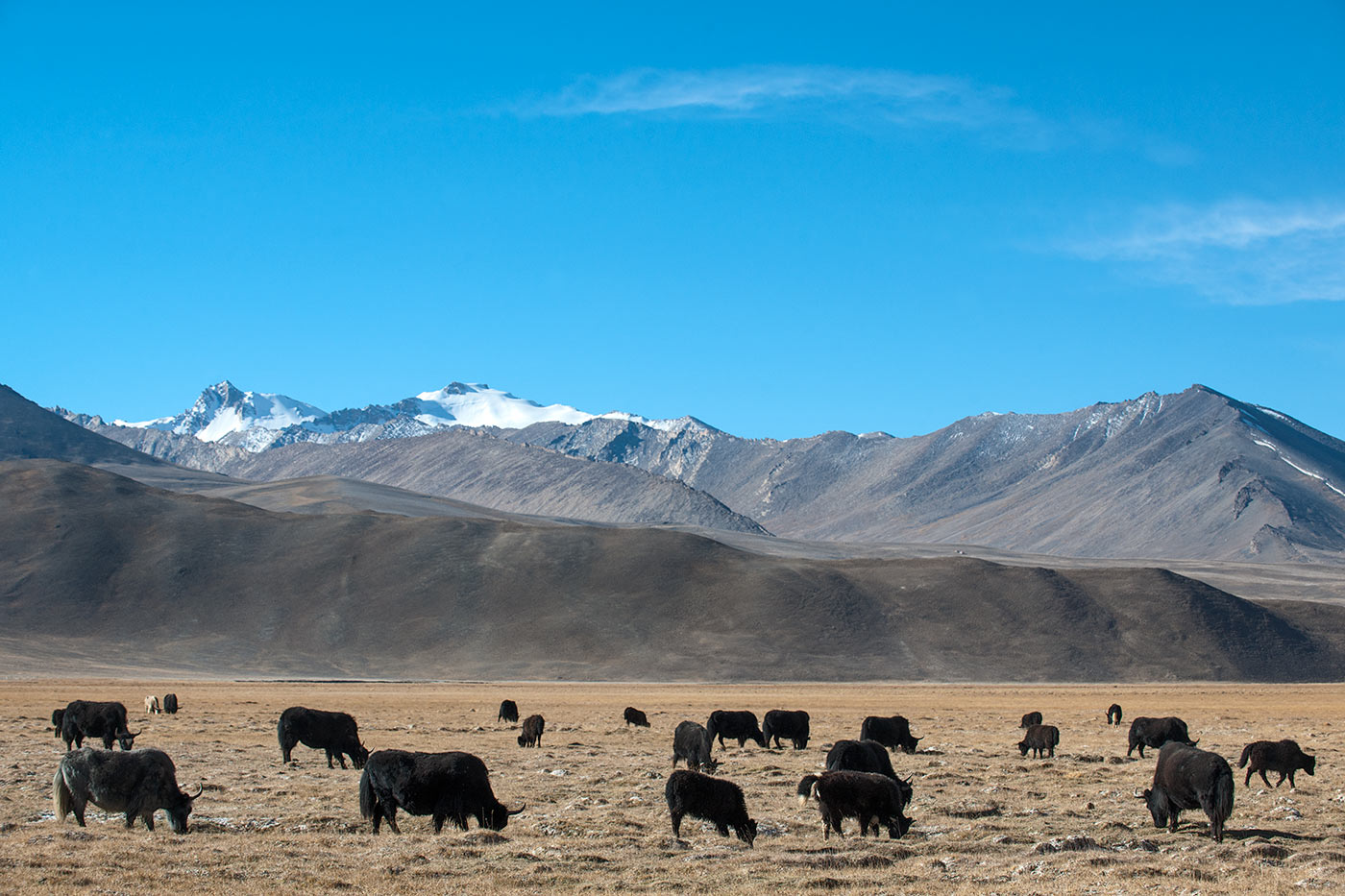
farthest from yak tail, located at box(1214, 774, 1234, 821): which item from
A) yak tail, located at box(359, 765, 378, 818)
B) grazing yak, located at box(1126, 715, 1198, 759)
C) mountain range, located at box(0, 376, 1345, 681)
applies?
mountain range, located at box(0, 376, 1345, 681)

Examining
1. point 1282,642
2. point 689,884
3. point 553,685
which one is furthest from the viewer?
point 1282,642

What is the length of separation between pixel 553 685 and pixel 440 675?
66.0 ft

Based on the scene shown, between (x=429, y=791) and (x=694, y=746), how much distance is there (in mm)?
11529

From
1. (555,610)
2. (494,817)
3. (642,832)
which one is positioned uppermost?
(555,610)

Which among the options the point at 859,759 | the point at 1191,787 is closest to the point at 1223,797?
the point at 1191,787

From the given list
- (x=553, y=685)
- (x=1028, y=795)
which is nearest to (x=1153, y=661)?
(x=553, y=685)

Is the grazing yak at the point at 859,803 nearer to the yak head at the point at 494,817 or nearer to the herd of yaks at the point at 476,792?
the herd of yaks at the point at 476,792

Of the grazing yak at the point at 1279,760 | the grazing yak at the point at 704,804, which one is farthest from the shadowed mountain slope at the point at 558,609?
the grazing yak at the point at 704,804

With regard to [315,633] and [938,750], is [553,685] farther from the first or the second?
[938,750]

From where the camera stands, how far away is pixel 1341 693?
84062 mm

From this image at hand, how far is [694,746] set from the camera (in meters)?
29.1

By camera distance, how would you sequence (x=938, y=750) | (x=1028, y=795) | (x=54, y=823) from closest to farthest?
(x=54, y=823), (x=1028, y=795), (x=938, y=750)

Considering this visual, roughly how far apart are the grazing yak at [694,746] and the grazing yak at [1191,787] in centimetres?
1106

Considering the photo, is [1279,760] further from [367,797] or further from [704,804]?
[367,797]
